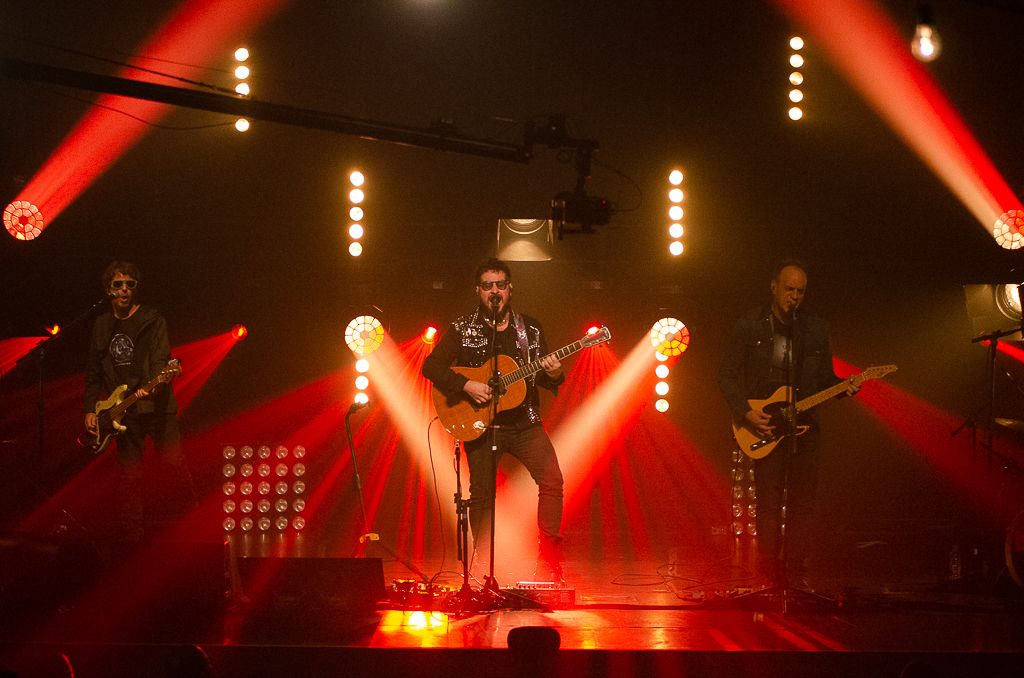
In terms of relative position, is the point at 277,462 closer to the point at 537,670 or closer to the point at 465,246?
the point at 465,246

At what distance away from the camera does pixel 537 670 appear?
3.47 meters

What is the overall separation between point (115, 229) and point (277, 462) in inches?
106

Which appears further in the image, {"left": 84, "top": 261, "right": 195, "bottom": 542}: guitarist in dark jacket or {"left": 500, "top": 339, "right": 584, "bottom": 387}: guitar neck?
{"left": 84, "top": 261, "right": 195, "bottom": 542}: guitarist in dark jacket

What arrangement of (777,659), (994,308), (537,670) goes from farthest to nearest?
(994,308) → (777,659) → (537,670)

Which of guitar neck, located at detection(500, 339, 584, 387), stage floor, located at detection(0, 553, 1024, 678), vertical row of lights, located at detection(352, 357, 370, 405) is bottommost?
stage floor, located at detection(0, 553, 1024, 678)

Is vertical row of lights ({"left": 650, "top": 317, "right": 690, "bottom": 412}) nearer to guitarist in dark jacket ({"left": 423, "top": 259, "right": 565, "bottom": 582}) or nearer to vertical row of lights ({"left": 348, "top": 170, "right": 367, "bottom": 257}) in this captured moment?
guitarist in dark jacket ({"left": 423, "top": 259, "right": 565, "bottom": 582})

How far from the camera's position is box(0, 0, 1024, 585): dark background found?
8.61 meters

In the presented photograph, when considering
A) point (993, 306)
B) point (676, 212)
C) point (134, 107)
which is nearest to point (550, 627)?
point (676, 212)

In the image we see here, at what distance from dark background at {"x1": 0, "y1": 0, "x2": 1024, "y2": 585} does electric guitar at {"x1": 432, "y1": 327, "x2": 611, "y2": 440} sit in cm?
235

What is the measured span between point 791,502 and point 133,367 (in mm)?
4904

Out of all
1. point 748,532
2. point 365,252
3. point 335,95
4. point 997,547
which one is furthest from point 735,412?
point 335,95

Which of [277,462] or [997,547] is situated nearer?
[997,547]

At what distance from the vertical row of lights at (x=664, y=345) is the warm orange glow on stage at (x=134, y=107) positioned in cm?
469

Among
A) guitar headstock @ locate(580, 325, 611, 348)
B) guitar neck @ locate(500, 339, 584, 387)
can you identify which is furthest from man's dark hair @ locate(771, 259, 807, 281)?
guitar neck @ locate(500, 339, 584, 387)
